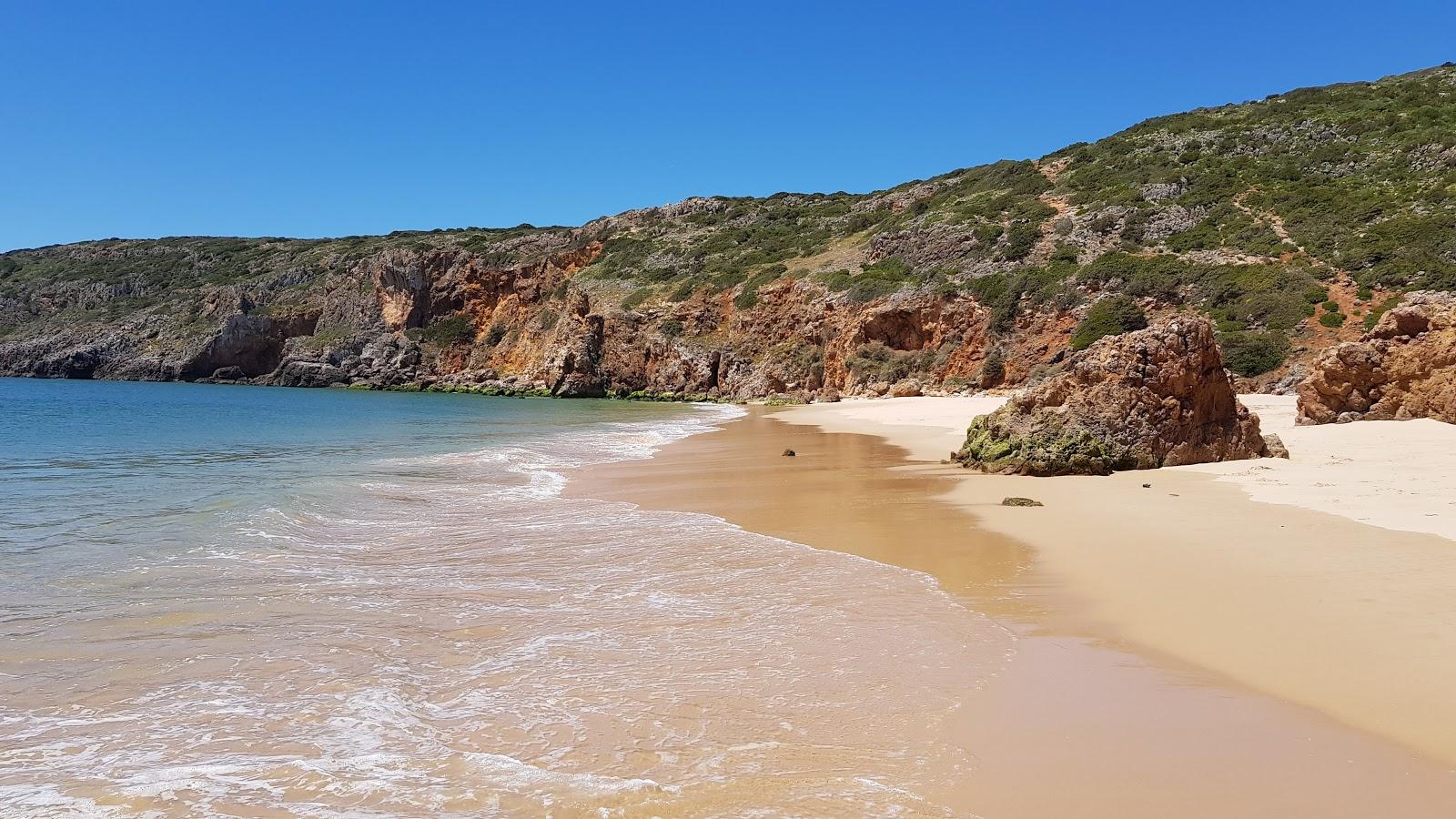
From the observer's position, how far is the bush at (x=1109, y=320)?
31.8 metres

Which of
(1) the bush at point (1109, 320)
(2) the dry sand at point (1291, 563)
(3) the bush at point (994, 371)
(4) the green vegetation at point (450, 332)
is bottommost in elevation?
(2) the dry sand at point (1291, 563)

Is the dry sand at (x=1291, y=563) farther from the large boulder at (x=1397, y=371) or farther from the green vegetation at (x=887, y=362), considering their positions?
the green vegetation at (x=887, y=362)

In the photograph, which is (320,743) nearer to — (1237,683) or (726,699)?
(726,699)

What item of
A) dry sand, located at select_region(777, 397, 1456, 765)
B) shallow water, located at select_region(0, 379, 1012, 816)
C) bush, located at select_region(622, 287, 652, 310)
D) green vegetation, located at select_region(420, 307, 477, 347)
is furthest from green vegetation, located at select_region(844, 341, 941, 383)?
green vegetation, located at select_region(420, 307, 477, 347)

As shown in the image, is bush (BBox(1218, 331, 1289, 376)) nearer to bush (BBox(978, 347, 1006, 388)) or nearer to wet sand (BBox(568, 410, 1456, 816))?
bush (BBox(978, 347, 1006, 388))

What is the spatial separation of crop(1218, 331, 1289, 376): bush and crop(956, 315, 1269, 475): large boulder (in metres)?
17.1

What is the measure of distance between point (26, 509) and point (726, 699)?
9.86 meters

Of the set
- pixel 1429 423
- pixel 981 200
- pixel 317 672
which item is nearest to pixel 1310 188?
pixel 981 200

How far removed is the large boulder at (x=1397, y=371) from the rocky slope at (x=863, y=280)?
12830 mm

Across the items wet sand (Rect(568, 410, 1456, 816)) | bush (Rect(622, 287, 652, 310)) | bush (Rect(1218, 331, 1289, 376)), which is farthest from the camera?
bush (Rect(622, 287, 652, 310))

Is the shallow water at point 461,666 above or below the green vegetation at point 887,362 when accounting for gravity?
below

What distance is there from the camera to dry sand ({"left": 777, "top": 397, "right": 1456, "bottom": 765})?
13.2 ft

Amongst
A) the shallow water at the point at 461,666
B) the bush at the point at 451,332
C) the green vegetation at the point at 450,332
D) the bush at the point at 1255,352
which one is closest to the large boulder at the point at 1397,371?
the shallow water at the point at 461,666

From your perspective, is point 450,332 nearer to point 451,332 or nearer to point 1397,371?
point 451,332
